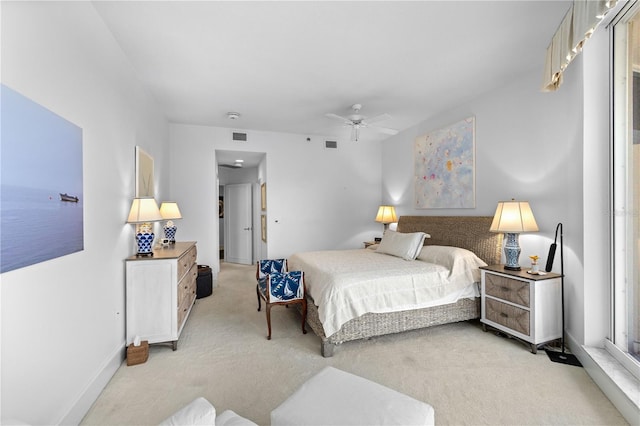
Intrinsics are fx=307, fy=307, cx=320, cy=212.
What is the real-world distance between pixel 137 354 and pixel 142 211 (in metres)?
1.26

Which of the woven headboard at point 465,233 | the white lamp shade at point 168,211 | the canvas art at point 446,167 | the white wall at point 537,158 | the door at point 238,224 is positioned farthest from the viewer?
the door at point 238,224

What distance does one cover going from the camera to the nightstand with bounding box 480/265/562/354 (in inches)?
108

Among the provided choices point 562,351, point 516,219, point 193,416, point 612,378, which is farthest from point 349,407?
point 516,219

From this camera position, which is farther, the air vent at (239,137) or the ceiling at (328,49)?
the air vent at (239,137)

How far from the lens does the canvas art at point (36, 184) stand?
1.31 m

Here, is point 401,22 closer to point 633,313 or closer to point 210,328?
point 633,313

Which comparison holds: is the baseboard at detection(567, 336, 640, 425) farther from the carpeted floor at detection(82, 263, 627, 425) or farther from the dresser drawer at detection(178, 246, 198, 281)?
the dresser drawer at detection(178, 246, 198, 281)

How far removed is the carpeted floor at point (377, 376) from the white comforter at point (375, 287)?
0.35 meters

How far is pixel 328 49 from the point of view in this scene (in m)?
2.81

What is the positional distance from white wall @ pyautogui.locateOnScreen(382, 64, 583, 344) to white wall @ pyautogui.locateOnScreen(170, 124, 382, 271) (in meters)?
2.19

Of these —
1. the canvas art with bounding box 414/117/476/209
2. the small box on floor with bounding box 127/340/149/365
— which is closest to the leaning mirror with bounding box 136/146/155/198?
the small box on floor with bounding box 127/340/149/365

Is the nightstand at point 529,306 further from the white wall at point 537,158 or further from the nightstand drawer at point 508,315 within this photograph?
the white wall at point 537,158

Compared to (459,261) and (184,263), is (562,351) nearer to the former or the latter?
(459,261)

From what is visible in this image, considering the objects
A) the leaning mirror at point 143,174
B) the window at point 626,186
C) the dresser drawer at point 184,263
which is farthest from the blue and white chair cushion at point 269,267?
the window at point 626,186
